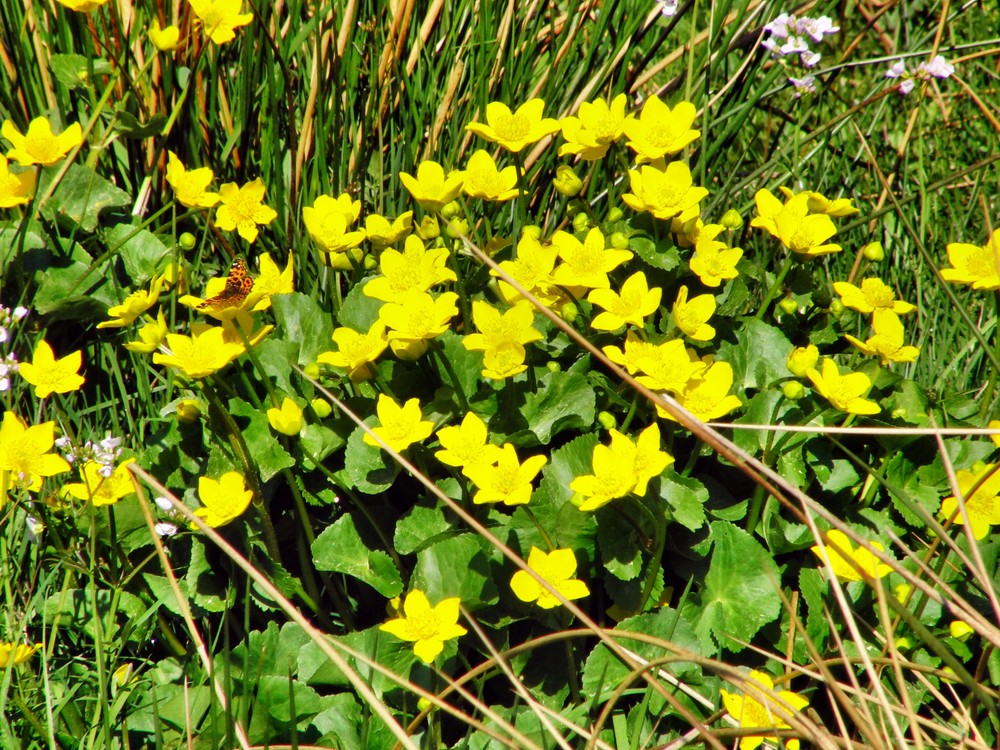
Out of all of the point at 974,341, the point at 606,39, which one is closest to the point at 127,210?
the point at 606,39

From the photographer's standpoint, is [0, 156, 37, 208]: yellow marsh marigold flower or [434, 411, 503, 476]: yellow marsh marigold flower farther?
[0, 156, 37, 208]: yellow marsh marigold flower

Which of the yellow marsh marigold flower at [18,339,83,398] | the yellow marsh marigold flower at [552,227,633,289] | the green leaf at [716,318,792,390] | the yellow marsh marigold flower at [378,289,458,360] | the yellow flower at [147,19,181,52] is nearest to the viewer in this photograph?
the yellow marsh marigold flower at [378,289,458,360]

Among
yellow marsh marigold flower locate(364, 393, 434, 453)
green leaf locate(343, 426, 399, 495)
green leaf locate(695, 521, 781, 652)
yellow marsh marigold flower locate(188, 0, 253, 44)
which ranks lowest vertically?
green leaf locate(695, 521, 781, 652)

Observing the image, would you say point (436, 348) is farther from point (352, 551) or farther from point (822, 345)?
point (822, 345)

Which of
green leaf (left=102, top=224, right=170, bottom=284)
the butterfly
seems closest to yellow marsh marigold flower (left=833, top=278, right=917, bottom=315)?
the butterfly

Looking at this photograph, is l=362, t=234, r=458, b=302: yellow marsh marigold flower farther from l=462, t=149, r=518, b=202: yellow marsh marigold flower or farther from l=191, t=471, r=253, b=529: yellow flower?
l=191, t=471, r=253, b=529: yellow flower

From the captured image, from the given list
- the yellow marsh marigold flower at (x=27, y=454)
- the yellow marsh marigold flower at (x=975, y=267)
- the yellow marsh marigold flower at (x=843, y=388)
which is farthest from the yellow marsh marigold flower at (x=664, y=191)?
the yellow marsh marigold flower at (x=27, y=454)
